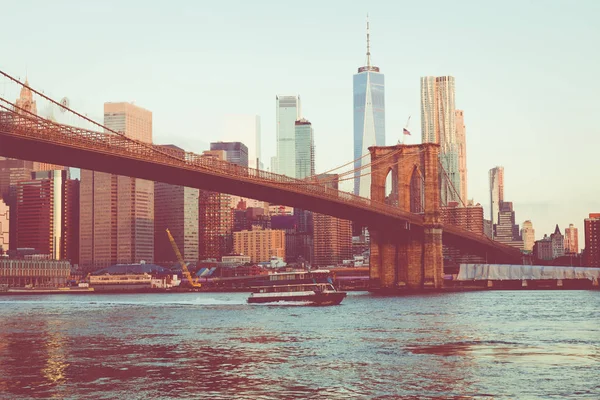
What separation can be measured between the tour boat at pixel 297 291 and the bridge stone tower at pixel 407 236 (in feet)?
71.2

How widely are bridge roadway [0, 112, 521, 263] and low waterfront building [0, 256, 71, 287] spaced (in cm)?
10623

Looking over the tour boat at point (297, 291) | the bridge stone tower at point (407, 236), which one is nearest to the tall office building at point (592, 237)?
the bridge stone tower at point (407, 236)

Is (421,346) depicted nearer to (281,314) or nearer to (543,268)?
(281,314)

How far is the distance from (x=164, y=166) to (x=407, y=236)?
3849cm

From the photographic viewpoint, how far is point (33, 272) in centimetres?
18388

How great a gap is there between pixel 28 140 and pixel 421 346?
2620 cm

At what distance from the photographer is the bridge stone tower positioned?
3620 inches

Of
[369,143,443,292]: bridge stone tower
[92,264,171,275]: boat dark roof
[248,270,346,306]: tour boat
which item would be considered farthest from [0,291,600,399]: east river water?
[92,264,171,275]: boat dark roof

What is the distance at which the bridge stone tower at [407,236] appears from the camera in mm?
91938

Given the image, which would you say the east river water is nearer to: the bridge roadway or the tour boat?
the bridge roadway

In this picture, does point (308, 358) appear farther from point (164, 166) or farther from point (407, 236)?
point (407, 236)

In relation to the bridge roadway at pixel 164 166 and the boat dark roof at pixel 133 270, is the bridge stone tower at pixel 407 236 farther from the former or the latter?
the boat dark roof at pixel 133 270

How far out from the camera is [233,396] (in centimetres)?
2391

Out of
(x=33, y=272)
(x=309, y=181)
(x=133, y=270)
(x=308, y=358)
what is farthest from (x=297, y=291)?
(x=33, y=272)
